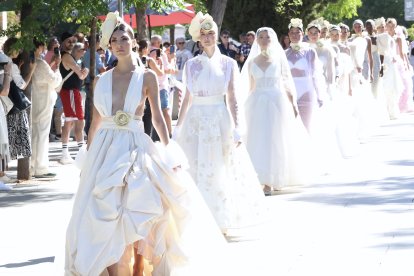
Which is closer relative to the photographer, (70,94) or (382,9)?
(70,94)

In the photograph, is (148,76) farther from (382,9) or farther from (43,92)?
(382,9)

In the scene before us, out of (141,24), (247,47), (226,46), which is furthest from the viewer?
(247,47)

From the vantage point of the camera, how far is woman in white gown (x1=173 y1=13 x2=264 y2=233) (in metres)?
11.7

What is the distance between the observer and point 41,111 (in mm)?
17766

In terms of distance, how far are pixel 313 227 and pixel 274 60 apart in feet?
10.9

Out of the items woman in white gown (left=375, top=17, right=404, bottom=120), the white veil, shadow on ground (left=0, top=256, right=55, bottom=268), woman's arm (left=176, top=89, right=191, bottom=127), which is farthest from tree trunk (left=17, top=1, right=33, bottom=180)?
woman in white gown (left=375, top=17, right=404, bottom=120)

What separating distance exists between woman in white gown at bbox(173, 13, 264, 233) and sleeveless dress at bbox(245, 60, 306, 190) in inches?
109

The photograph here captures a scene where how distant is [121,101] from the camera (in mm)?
9039

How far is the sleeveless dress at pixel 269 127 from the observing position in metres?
14.8

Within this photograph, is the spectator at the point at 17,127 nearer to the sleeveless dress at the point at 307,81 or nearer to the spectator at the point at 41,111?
the spectator at the point at 41,111

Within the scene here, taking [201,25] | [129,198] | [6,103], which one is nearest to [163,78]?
[6,103]

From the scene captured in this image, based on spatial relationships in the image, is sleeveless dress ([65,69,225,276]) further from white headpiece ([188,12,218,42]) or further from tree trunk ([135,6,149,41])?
tree trunk ([135,6,149,41])

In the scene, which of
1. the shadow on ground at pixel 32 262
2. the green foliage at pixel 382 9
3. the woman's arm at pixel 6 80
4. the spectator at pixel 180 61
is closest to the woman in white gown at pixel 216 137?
the shadow on ground at pixel 32 262

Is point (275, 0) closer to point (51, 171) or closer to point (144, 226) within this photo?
point (51, 171)
